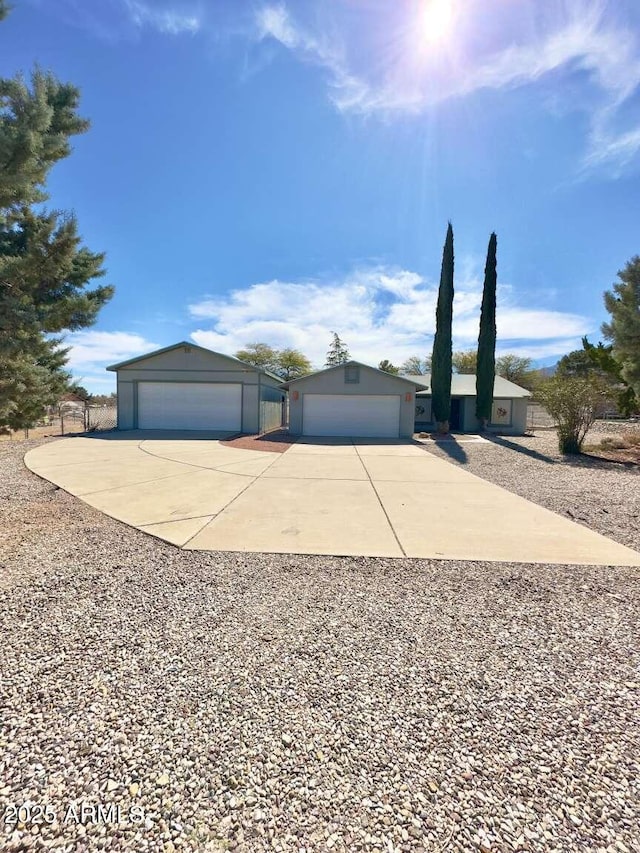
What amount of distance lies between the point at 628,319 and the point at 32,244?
50.3 ft

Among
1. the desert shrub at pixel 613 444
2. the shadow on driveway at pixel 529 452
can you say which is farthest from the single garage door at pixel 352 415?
the desert shrub at pixel 613 444

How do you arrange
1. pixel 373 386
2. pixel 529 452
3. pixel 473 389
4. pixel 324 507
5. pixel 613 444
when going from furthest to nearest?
pixel 473 389 → pixel 373 386 → pixel 613 444 → pixel 529 452 → pixel 324 507

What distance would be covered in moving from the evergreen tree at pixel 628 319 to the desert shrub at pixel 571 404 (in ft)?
5.08

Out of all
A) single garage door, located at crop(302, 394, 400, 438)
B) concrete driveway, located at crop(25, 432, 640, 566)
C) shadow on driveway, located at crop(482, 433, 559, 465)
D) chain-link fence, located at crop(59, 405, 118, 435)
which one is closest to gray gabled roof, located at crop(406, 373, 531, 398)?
single garage door, located at crop(302, 394, 400, 438)

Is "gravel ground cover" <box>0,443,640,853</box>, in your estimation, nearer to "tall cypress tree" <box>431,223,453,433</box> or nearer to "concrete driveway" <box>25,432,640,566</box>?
"concrete driveway" <box>25,432,640,566</box>

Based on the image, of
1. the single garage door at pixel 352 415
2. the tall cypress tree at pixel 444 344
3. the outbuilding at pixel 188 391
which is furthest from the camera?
the tall cypress tree at pixel 444 344

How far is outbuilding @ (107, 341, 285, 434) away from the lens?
1709 centimetres

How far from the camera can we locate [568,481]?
811 cm

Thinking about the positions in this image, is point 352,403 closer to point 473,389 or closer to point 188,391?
point 188,391

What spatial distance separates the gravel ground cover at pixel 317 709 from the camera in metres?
1.43

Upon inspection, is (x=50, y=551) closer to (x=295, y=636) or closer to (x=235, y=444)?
(x=295, y=636)

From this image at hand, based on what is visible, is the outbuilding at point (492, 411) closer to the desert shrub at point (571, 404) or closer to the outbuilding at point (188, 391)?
the desert shrub at point (571, 404)

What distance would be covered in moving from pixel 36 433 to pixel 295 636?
2021 centimetres

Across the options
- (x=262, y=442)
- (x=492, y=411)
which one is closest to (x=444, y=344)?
(x=492, y=411)
